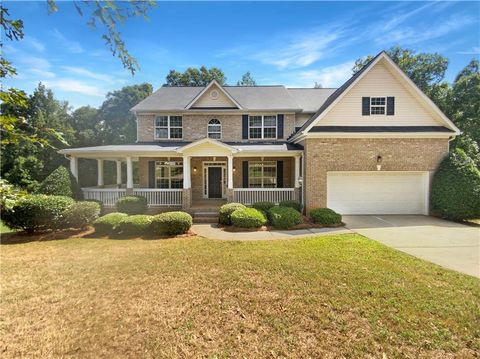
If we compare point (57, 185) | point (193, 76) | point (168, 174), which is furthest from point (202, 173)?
point (193, 76)

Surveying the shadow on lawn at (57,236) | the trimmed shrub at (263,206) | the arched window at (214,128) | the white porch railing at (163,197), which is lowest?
the shadow on lawn at (57,236)

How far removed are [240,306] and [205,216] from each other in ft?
25.7

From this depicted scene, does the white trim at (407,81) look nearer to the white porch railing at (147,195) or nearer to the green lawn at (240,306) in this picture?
the green lawn at (240,306)

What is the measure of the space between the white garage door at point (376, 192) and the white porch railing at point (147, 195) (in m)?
8.25

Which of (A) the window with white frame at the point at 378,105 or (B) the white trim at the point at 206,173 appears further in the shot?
(B) the white trim at the point at 206,173

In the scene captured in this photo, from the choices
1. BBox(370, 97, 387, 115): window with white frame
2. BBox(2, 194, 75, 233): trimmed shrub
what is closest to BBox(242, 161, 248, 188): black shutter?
BBox(370, 97, 387, 115): window with white frame

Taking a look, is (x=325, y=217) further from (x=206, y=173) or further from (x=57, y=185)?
(x=57, y=185)

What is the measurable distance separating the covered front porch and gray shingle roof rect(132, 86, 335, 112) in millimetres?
3191

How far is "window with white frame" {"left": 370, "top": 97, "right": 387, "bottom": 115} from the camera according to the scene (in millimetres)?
12422

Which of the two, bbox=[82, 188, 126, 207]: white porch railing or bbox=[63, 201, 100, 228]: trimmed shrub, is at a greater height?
bbox=[82, 188, 126, 207]: white porch railing

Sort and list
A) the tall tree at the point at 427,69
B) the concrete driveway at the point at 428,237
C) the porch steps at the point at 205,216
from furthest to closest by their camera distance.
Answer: the tall tree at the point at 427,69 < the porch steps at the point at 205,216 < the concrete driveway at the point at 428,237

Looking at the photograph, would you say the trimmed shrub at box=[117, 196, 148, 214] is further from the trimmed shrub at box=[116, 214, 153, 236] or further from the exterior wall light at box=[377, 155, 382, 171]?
the exterior wall light at box=[377, 155, 382, 171]

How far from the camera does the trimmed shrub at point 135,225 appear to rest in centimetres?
941

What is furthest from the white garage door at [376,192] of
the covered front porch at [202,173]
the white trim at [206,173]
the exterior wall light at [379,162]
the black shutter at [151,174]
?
the black shutter at [151,174]
